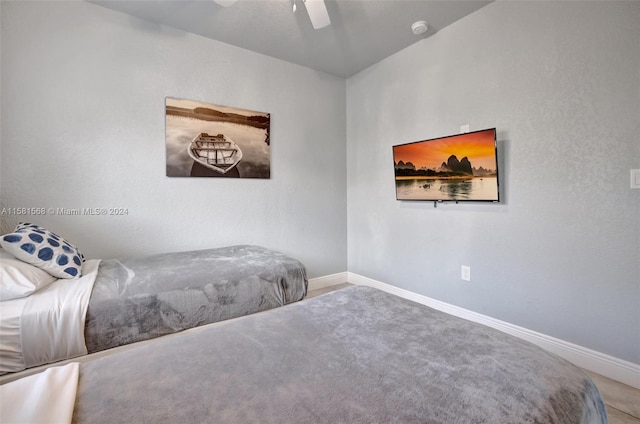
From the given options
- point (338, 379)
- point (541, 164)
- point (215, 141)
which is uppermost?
point (215, 141)

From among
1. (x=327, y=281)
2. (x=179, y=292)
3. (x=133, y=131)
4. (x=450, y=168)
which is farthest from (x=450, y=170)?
(x=133, y=131)

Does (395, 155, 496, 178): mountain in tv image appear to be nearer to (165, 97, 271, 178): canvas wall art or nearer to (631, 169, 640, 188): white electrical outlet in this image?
(631, 169, 640, 188): white electrical outlet

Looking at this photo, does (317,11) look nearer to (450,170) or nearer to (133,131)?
(450,170)

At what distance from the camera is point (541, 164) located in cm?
214

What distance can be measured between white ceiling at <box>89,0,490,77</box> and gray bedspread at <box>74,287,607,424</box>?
2.48 m

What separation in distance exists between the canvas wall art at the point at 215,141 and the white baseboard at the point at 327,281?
1.43 metres

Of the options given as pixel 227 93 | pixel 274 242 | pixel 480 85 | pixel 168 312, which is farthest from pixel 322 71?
pixel 168 312

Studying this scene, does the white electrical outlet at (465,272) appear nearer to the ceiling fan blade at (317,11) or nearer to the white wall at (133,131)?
the white wall at (133,131)

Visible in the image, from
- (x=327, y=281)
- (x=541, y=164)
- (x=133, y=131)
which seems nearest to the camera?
(x=541, y=164)

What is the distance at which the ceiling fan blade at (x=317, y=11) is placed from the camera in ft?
6.07

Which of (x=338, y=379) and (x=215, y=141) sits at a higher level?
(x=215, y=141)

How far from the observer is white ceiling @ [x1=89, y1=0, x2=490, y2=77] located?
2.38 metres

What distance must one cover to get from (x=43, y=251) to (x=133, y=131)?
→ 126cm

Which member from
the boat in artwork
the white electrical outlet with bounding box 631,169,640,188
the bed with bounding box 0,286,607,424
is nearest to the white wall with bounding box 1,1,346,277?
the boat in artwork
